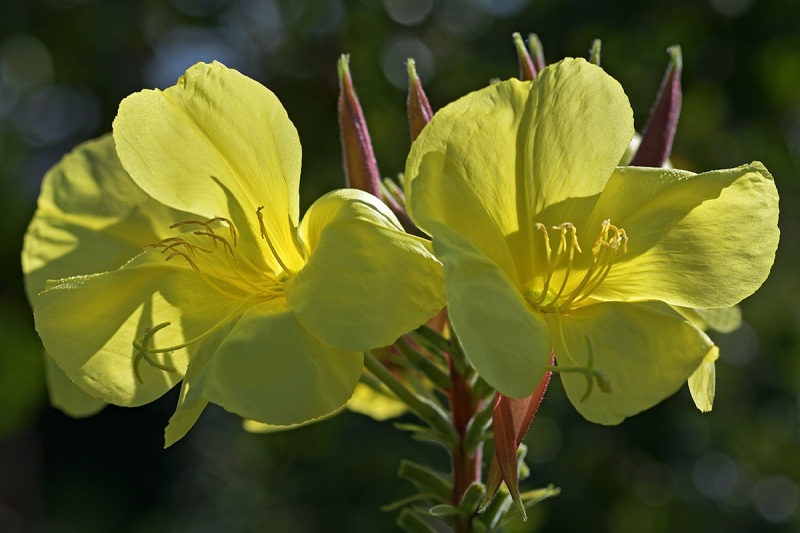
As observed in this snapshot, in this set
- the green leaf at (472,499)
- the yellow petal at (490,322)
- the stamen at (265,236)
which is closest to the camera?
the yellow petal at (490,322)

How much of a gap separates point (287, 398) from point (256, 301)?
0.26m

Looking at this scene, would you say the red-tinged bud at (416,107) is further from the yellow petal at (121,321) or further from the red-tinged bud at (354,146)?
the yellow petal at (121,321)

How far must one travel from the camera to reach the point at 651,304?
1421 millimetres

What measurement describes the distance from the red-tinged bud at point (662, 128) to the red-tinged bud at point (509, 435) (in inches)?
23.7

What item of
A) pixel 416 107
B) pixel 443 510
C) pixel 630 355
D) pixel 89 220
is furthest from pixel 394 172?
pixel 630 355

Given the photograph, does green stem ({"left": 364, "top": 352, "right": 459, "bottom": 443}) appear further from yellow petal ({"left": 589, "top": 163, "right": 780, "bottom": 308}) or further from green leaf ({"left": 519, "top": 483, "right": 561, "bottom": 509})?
yellow petal ({"left": 589, "top": 163, "right": 780, "bottom": 308})

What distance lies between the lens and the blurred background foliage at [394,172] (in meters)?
3.93

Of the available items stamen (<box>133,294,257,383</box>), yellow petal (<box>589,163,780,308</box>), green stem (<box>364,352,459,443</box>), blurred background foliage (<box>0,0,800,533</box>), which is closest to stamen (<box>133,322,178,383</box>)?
stamen (<box>133,294,257,383</box>)

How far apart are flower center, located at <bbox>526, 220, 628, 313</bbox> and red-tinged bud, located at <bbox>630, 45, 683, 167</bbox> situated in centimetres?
40

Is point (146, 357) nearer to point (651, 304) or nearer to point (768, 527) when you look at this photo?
point (651, 304)

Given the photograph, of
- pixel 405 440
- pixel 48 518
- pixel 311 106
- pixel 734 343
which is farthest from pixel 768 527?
pixel 48 518

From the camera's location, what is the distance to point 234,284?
1566mm

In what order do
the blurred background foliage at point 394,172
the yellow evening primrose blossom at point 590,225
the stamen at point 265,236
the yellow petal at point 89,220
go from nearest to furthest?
1. the yellow evening primrose blossom at point 590,225
2. the stamen at point 265,236
3. the yellow petal at point 89,220
4. the blurred background foliage at point 394,172

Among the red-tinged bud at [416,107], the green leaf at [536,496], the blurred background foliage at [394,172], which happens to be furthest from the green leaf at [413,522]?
the blurred background foliage at [394,172]
